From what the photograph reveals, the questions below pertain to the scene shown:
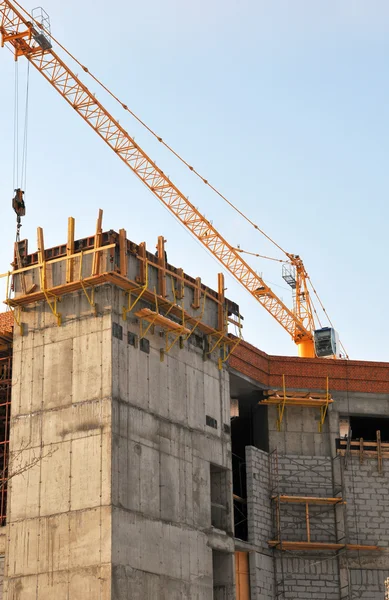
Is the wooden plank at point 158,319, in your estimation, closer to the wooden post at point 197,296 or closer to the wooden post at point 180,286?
the wooden post at point 180,286

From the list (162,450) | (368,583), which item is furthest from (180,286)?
(368,583)

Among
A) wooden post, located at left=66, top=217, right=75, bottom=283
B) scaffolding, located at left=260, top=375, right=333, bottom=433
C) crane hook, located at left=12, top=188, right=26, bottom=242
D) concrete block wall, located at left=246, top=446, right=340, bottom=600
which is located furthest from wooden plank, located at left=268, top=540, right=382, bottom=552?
crane hook, located at left=12, top=188, right=26, bottom=242

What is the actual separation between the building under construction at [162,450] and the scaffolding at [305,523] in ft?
0.27

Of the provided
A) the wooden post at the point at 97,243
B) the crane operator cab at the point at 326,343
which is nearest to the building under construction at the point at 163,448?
the wooden post at the point at 97,243

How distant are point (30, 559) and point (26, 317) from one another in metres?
9.95

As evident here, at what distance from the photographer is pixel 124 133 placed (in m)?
81.5

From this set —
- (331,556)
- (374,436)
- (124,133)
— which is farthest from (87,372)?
(124,133)

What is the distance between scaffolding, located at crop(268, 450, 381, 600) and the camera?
4612 centimetres

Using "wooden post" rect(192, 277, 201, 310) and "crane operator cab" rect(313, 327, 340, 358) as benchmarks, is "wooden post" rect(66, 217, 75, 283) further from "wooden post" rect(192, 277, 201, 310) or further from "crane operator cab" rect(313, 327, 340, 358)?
"crane operator cab" rect(313, 327, 340, 358)

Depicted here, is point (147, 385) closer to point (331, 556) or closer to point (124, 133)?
point (331, 556)

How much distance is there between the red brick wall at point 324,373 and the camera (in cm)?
5022

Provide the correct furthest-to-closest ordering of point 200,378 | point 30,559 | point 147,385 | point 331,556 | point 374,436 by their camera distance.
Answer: point 374,436 → point 331,556 → point 200,378 → point 147,385 → point 30,559

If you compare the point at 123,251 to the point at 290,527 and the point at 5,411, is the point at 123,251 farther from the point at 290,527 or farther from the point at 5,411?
the point at 290,527

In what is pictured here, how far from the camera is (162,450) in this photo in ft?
131
